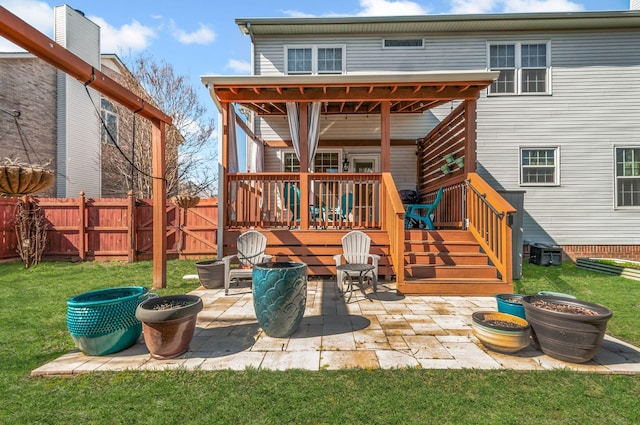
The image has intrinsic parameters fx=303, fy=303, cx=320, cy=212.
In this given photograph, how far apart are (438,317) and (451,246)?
2.16 meters

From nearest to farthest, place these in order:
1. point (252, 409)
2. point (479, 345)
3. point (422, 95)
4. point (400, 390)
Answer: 1. point (252, 409)
2. point (400, 390)
3. point (479, 345)
4. point (422, 95)

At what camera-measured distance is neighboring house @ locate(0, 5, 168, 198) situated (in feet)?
30.3

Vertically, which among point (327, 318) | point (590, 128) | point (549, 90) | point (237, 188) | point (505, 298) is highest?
point (549, 90)

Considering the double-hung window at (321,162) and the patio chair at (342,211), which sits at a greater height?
the double-hung window at (321,162)

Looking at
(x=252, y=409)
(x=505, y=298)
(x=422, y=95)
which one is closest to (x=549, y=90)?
(x=422, y=95)

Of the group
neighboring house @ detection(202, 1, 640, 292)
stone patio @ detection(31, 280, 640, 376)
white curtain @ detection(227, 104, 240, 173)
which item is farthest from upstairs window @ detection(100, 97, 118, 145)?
stone patio @ detection(31, 280, 640, 376)

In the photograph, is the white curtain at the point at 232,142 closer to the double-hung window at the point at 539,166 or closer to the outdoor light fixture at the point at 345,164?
the outdoor light fixture at the point at 345,164

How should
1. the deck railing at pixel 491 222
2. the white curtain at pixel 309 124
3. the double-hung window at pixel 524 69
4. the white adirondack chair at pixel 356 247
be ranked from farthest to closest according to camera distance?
the double-hung window at pixel 524 69 < the white curtain at pixel 309 124 < the white adirondack chair at pixel 356 247 < the deck railing at pixel 491 222

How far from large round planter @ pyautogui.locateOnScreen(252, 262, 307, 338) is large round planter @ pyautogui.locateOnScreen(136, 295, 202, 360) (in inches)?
24.8

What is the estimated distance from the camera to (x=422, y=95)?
19.4 ft

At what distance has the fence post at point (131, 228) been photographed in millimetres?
7906

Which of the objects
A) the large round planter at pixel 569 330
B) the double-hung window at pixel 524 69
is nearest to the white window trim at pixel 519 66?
the double-hung window at pixel 524 69

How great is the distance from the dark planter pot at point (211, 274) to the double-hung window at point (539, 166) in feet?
26.1

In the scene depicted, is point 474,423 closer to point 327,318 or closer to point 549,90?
point 327,318
